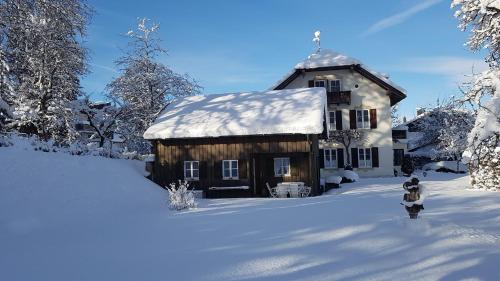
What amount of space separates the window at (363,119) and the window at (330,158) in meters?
2.80

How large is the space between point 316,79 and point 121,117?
14855 mm

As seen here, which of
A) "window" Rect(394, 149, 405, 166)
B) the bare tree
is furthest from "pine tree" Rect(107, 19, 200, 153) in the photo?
"window" Rect(394, 149, 405, 166)

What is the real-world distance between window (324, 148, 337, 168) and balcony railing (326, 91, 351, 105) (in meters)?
3.86

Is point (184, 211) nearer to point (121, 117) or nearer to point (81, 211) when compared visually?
point (81, 211)

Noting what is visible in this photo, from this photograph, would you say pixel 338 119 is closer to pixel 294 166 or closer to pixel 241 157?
pixel 294 166

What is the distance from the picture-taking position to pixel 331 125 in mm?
33500

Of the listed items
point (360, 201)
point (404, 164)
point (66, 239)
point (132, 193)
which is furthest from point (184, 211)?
point (404, 164)

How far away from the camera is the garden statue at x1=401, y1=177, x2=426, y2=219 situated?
33.1ft

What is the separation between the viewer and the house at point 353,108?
32375mm

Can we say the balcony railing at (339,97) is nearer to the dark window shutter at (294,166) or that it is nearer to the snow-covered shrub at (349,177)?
the snow-covered shrub at (349,177)

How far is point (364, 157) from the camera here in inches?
1304

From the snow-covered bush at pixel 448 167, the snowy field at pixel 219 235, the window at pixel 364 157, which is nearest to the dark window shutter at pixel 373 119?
the window at pixel 364 157

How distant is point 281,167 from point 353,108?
14.6m

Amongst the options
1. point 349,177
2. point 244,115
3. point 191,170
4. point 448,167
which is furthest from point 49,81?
point 448,167
